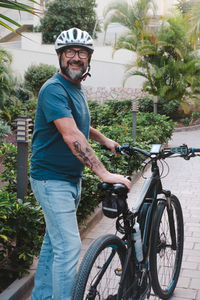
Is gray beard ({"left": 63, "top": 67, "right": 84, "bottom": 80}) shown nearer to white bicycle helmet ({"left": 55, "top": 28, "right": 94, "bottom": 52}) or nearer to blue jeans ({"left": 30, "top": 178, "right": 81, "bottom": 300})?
white bicycle helmet ({"left": 55, "top": 28, "right": 94, "bottom": 52})

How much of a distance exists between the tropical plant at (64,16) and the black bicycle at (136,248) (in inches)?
962

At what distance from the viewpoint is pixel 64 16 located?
88.8ft

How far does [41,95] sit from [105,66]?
20.8m

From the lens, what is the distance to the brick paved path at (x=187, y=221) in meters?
3.92

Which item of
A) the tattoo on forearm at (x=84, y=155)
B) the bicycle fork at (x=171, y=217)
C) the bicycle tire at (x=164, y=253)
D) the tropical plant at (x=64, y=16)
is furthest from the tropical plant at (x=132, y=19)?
the tattoo on forearm at (x=84, y=155)

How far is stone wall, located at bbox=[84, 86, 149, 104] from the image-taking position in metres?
22.4

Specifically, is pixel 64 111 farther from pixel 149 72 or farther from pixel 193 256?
pixel 149 72

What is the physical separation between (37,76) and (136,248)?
17.3m

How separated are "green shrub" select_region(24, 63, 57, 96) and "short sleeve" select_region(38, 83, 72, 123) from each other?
17.1 meters

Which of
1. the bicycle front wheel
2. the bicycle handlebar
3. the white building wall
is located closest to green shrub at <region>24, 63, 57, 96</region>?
the white building wall

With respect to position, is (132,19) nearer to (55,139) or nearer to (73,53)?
(73,53)

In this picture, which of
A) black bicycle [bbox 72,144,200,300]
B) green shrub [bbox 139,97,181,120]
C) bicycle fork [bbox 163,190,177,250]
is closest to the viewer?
black bicycle [bbox 72,144,200,300]

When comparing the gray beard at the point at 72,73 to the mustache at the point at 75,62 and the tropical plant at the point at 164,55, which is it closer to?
the mustache at the point at 75,62

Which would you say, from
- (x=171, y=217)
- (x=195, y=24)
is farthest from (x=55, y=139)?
(x=195, y=24)
